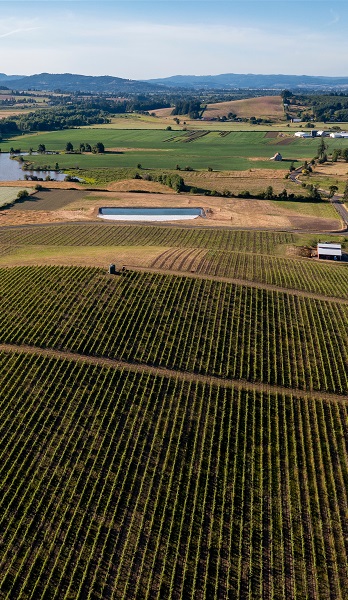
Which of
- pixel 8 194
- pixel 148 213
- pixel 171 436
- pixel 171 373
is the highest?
pixel 8 194

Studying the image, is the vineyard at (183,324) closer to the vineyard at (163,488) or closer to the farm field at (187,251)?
the vineyard at (163,488)

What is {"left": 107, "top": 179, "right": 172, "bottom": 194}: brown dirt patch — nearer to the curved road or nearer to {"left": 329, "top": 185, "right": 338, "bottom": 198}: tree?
the curved road

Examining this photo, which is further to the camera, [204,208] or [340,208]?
[340,208]

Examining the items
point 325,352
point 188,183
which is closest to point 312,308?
point 325,352

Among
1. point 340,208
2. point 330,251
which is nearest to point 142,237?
point 330,251

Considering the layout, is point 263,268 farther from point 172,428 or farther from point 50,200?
point 50,200

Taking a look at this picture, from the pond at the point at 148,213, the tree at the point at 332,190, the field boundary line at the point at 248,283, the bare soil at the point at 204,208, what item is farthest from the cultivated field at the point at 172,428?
the tree at the point at 332,190

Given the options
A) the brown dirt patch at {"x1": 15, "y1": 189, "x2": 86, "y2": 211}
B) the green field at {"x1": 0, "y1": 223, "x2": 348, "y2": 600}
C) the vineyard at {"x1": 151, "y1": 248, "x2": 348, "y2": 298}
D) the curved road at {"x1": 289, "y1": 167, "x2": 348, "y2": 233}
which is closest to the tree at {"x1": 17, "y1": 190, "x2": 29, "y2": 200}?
the brown dirt patch at {"x1": 15, "y1": 189, "x2": 86, "y2": 211}
